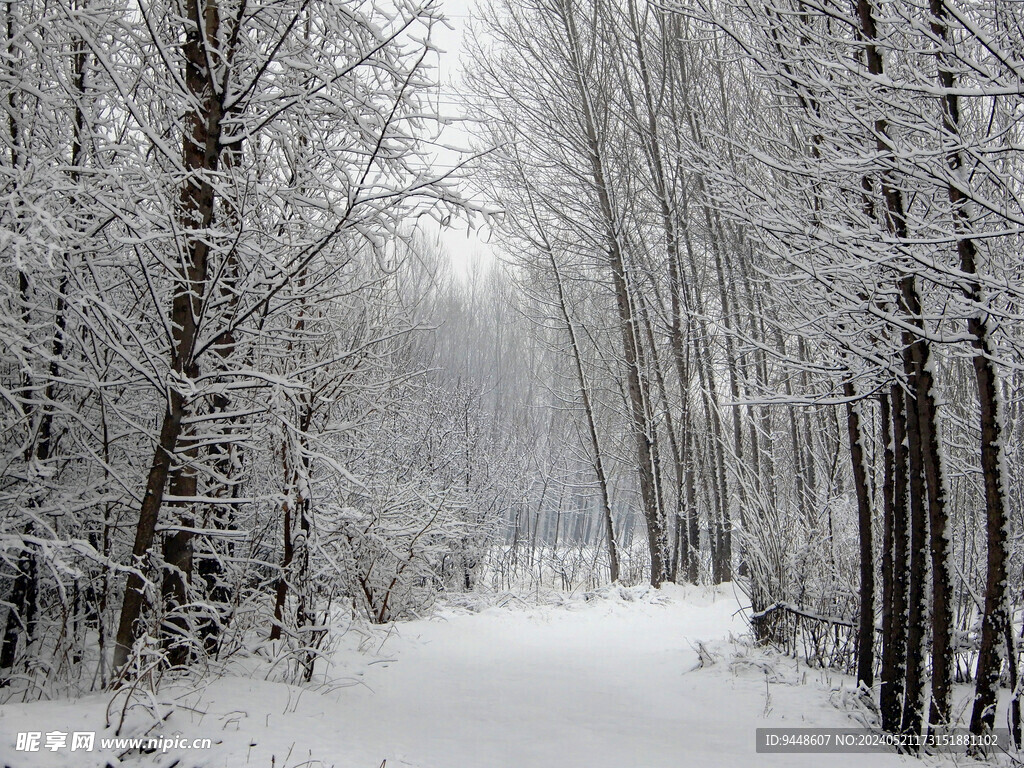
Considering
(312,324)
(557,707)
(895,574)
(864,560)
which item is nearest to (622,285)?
(312,324)

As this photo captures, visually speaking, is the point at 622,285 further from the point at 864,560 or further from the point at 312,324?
the point at 864,560

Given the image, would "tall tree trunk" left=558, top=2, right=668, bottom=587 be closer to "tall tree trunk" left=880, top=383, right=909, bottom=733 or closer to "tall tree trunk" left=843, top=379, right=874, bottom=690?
"tall tree trunk" left=843, top=379, right=874, bottom=690

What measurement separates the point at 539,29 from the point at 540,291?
5047 mm

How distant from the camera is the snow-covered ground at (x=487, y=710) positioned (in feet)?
9.13

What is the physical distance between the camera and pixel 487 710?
4.36 meters

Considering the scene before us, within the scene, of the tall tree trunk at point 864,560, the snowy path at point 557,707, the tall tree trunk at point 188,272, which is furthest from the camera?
the tall tree trunk at point 864,560

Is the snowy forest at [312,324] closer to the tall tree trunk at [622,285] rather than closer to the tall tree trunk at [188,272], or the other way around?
the tall tree trunk at [188,272]

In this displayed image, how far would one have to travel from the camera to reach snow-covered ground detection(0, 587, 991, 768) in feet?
9.13

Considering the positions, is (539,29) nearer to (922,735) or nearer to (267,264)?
(267,264)

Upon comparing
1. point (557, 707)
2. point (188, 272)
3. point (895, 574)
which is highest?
point (188, 272)

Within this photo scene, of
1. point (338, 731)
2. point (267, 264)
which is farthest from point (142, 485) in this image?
point (338, 731)

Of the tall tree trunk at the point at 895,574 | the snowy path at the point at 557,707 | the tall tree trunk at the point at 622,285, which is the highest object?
the tall tree trunk at the point at 622,285

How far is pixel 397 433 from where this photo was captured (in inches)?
424

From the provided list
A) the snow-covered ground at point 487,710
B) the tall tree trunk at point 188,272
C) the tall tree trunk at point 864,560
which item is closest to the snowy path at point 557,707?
the snow-covered ground at point 487,710
